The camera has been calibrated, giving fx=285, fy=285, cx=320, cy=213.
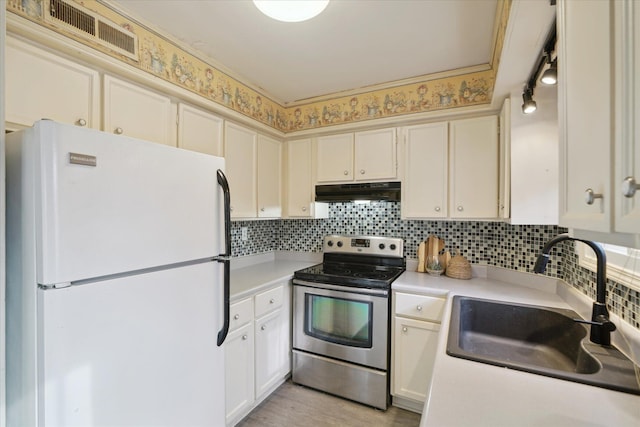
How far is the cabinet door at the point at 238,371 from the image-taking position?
5.68 ft

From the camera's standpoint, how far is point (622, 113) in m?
0.52

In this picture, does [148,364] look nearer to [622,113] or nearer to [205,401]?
[205,401]

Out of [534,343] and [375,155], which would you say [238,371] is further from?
[375,155]

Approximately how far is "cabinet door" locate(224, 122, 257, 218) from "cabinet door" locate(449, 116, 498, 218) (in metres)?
1.59

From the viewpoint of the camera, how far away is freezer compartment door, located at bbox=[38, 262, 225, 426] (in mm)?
893

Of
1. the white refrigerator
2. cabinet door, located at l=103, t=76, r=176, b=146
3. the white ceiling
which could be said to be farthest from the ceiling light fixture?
cabinet door, located at l=103, t=76, r=176, b=146

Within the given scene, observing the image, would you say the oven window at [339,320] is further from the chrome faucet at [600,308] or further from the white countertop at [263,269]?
the chrome faucet at [600,308]

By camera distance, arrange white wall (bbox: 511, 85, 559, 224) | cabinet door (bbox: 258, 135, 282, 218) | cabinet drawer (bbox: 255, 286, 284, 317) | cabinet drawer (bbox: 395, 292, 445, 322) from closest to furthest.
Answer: white wall (bbox: 511, 85, 559, 224)
cabinet drawer (bbox: 395, 292, 445, 322)
cabinet drawer (bbox: 255, 286, 284, 317)
cabinet door (bbox: 258, 135, 282, 218)

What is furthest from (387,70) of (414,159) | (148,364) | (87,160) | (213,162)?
(148,364)

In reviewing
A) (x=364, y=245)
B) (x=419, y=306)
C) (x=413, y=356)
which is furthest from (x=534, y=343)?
(x=364, y=245)

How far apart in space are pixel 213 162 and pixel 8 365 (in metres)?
1.04

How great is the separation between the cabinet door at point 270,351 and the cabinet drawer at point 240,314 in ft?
0.42

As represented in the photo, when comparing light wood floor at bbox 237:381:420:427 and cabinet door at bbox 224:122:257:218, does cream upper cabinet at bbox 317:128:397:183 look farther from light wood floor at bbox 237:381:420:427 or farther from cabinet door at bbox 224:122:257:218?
light wood floor at bbox 237:381:420:427

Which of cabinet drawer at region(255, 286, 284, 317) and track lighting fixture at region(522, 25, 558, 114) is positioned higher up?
track lighting fixture at region(522, 25, 558, 114)
